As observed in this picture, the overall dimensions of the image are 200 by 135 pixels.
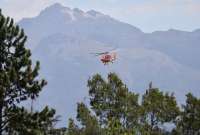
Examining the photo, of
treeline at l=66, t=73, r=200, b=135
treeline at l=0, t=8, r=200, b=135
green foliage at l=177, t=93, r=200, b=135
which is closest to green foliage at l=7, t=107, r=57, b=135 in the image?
treeline at l=0, t=8, r=200, b=135

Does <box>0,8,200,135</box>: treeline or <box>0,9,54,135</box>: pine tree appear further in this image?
<box>0,8,200,135</box>: treeline

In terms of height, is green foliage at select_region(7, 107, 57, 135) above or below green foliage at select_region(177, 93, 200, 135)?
below

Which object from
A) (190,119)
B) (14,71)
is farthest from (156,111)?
(14,71)

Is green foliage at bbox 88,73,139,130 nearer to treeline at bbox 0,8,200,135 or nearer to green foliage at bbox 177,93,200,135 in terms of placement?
treeline at bbox 0,8,200,135

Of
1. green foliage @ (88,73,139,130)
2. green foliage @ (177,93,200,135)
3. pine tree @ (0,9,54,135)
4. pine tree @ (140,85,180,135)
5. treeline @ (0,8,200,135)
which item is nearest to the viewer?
pine tree @ (0,9,54,135)

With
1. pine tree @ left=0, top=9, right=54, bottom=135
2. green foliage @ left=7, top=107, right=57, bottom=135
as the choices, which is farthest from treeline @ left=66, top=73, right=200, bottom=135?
pine tree @ left=0, top=9, right=54, bottom=135

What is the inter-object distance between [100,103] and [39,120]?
22.3 m

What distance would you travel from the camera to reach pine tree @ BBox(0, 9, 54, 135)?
36.8m

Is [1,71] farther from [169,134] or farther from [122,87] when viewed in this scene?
[169,134]

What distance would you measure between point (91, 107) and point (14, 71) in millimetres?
25607

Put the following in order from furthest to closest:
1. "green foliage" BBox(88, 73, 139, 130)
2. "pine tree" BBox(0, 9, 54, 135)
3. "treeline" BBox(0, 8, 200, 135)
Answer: "green foliage" BBox(88, 73, 139, 130) < "treeline" BBox(0, 8, 200, 135) < "pine tree" BBox(0, 9, 54, 135)

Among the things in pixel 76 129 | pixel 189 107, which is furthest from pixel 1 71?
pixel 189 107

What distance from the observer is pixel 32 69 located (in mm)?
38500

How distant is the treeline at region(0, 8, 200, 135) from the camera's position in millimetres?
37344
